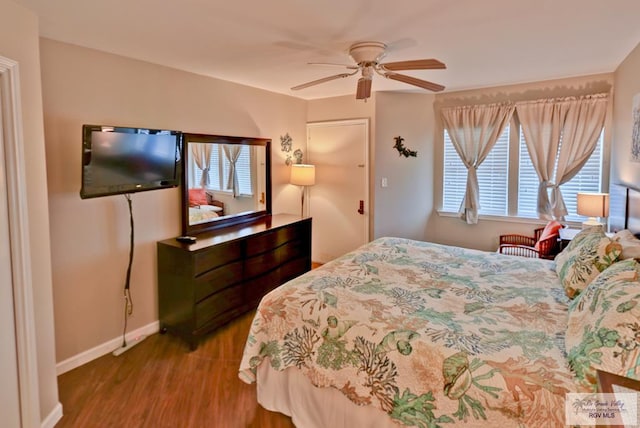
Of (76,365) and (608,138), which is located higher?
(608,138)

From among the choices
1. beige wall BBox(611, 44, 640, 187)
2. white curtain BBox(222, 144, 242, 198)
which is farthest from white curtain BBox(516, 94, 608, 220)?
white curtain BBox(222, 144, 242, 198)

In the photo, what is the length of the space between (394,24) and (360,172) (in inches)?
102

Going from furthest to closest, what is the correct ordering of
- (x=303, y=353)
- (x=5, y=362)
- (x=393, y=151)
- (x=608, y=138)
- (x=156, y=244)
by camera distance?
(x=393, y=151) → (x=608, y=138) → (x=156, y=244) → (x=303, y=353) → (x=5, y=362)

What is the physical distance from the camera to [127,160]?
2822 millimetres

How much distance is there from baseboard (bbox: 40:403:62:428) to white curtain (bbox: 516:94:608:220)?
4.96m

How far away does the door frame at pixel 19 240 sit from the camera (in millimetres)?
1852

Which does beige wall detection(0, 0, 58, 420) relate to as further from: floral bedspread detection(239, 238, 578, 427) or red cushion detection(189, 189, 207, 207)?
red cushion detection(189, 189, 207, 207)

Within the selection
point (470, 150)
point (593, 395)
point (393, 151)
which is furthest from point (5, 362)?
point (470, 150)

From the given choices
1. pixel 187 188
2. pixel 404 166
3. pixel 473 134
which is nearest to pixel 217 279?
pixel 187 188

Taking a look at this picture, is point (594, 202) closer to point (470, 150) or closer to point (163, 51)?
point (470, 150)

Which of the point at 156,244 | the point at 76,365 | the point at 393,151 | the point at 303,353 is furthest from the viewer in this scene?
the point at 393,151

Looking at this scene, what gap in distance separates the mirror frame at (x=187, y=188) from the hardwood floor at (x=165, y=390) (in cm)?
107

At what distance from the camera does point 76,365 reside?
284 centimetres

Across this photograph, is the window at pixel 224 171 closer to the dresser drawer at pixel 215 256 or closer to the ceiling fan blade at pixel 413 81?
the dresser drawer at pixel 215 256
